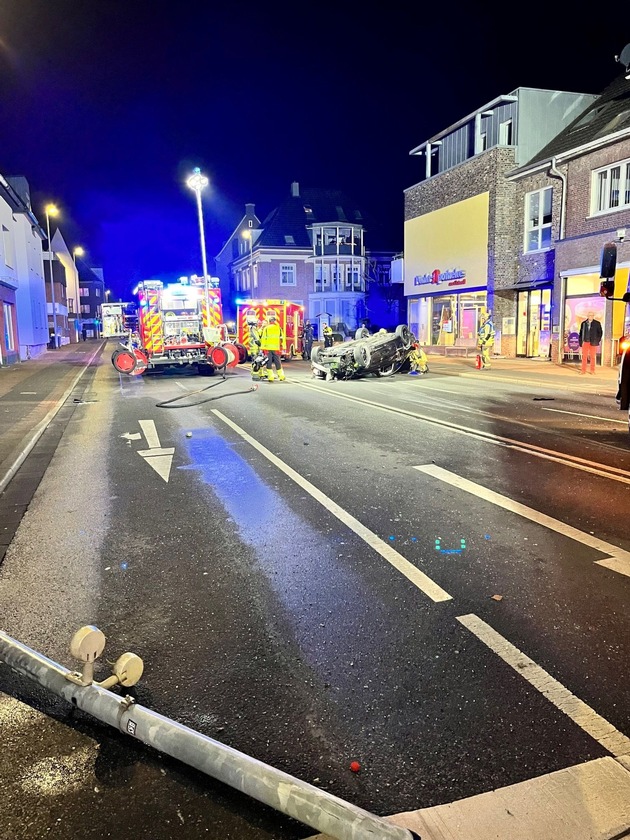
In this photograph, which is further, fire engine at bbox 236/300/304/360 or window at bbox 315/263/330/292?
window at bbox 315/263/330/292

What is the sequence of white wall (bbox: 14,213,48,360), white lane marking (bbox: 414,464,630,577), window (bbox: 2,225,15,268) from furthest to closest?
1. white wall (bbox: 14,213,48,360)
2. window (bbox: 2,225,15,268)
3. white lane marking (bbox: 414,464,630,577)

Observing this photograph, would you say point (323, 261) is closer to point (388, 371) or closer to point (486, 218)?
point (486, 218)

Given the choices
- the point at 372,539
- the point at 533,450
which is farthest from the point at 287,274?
the point at 372,539

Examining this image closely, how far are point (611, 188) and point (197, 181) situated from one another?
1648cm

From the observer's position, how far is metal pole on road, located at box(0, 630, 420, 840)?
7.04 feet

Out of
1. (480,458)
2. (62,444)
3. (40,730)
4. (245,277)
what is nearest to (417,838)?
(40,730)

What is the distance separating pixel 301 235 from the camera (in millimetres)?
54125

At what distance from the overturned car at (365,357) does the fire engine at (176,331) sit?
12.3ft

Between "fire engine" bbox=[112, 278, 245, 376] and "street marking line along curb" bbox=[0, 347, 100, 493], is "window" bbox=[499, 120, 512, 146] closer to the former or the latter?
"fire engine" bbox=[112, 278, 245, 376]

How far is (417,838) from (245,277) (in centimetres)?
6049

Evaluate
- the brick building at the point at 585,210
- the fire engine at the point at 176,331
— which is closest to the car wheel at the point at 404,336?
the fire engine at the point at 176,331

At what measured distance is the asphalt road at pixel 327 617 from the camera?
2.60m

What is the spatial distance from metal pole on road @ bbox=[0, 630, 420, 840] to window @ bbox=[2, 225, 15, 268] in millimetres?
30798

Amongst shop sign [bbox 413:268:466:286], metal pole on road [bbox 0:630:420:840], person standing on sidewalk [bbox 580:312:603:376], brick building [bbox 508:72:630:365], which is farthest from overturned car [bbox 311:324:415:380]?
metal pole on road [bbox 0:630:420:840]
